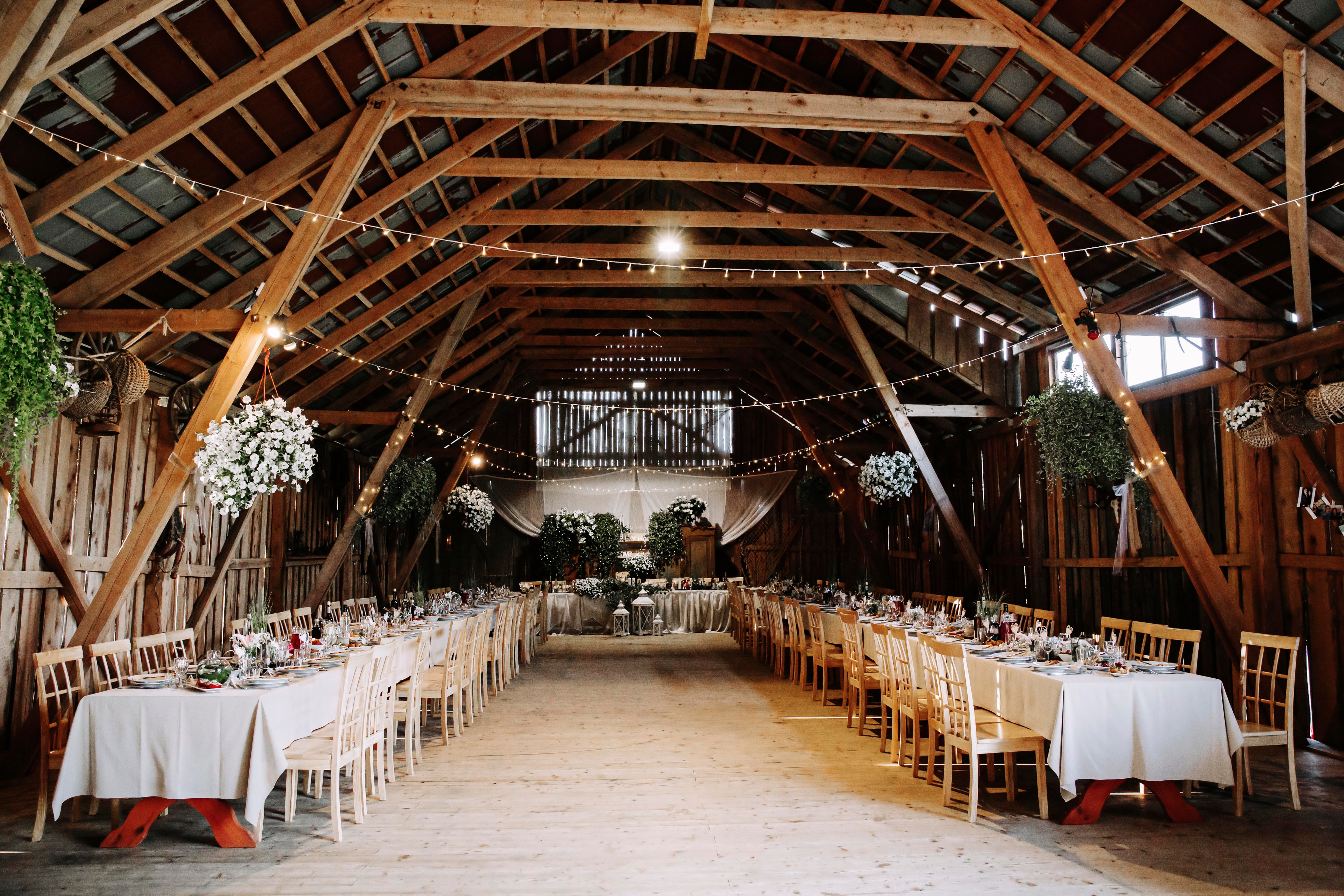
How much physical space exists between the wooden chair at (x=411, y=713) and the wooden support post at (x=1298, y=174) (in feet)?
22.1

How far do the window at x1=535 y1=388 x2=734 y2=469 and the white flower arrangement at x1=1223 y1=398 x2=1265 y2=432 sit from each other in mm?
13435

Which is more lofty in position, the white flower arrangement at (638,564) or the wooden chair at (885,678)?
the white flower arrangement at (638,564)

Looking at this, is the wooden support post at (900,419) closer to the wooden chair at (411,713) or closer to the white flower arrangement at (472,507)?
the wooden chair at (411,713)

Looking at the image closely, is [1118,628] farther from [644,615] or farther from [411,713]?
[644,615]

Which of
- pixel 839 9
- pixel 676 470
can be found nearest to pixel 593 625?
pixel 676 470

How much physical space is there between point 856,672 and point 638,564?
319 inches

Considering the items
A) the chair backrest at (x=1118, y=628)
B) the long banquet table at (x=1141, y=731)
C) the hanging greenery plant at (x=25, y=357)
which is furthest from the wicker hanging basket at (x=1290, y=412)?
the hanging greenery plant at (x=25, y=357)

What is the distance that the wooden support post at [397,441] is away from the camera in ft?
35.3

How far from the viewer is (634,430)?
19391 mm

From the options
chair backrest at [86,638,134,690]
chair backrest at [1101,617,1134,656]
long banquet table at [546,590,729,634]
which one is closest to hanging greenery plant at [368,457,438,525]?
long banquet table at [546,590,729,634]

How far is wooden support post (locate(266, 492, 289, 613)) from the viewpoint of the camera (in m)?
11.1

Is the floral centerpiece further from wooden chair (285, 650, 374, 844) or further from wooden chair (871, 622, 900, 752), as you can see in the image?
wooden chair (285, 650, 374, 844)

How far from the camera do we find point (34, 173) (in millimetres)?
5430

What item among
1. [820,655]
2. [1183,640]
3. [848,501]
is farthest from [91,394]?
[848,501]
